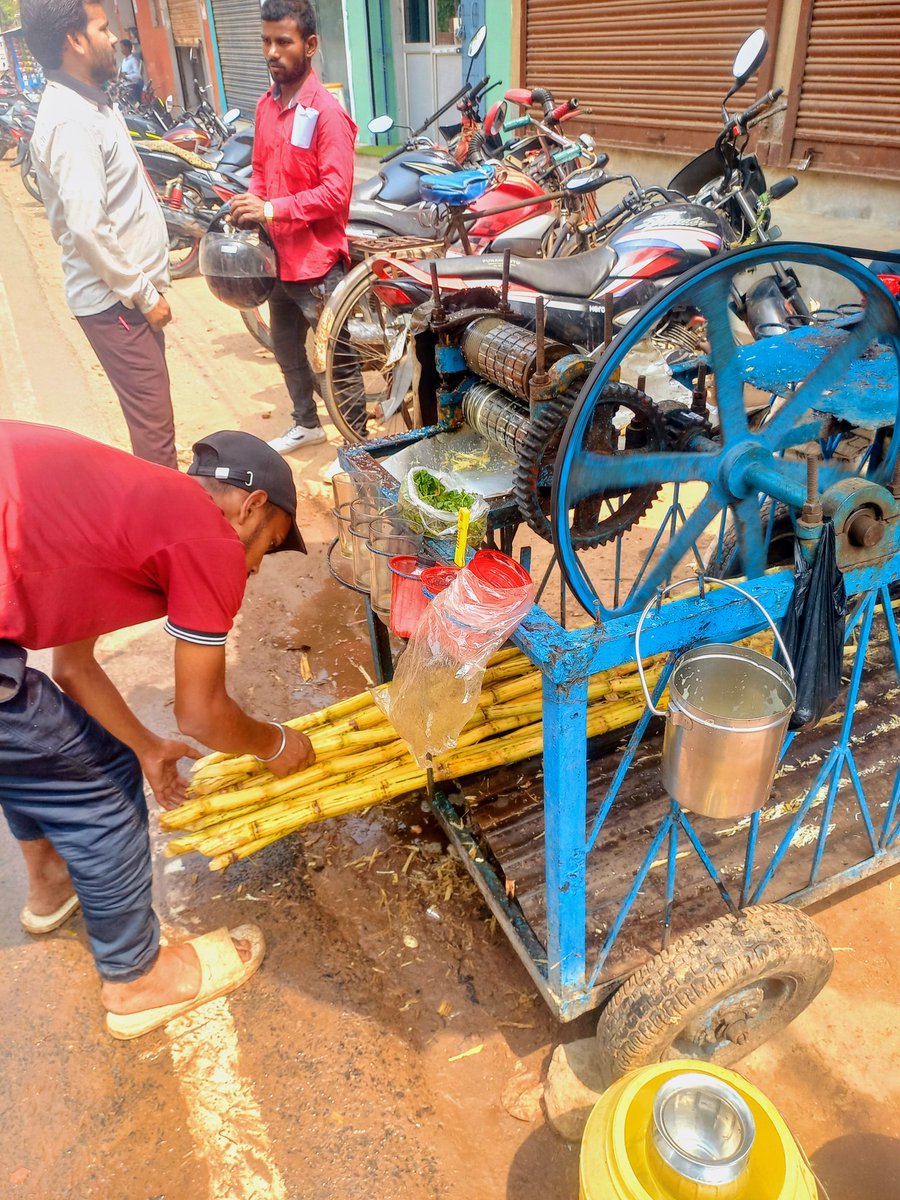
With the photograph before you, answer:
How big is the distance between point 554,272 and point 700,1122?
119 inches

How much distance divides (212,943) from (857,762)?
192 cm

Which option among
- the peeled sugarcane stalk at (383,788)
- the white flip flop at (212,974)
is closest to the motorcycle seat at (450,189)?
the peeled sugarcane stalk at (383,788)

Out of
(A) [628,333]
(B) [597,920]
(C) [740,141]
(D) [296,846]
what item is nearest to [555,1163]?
(B) [597,920]

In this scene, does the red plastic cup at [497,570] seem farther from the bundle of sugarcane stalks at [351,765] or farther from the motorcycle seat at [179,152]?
the motorcycle seat at [179,152]

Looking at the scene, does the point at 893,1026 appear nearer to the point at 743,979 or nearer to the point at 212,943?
the point at 743,979

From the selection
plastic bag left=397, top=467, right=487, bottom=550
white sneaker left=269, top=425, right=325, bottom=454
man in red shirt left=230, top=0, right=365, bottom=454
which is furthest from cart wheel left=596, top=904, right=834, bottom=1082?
white sneaker left=269, top=425, right=325, bottom=454

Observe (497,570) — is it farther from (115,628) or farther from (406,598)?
Answer: (115,628)

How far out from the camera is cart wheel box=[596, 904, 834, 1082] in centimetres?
165

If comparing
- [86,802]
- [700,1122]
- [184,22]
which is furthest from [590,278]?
[184,22]

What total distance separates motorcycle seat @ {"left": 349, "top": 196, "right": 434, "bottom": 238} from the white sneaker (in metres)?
1.46

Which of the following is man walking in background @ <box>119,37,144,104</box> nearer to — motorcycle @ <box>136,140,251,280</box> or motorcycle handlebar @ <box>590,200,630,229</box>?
motorcycle @ <box>136,140,251,280</box>

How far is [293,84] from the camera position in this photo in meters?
4.15

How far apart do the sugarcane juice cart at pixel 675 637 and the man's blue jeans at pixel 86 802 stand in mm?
844

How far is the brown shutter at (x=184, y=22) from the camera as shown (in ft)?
62.0
